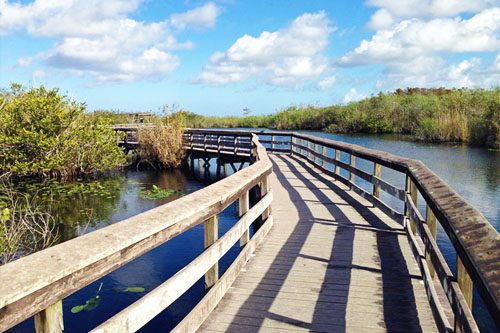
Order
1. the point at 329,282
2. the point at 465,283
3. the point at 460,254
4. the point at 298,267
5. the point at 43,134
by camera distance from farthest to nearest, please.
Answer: the point at 43,134 < the point at 298,267 < the point at 329,282 < the point at 465,283 < the point at 460,254

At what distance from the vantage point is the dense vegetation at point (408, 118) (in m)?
28.7

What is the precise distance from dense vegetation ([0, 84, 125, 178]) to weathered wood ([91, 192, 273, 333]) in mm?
12767

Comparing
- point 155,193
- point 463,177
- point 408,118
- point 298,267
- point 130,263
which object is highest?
point 408,118

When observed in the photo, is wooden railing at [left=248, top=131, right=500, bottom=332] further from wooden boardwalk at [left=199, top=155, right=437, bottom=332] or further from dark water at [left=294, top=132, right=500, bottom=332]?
dark water at [left=294, top=132, right=500, bottom=332]

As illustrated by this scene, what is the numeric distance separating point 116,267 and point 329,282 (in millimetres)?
2903

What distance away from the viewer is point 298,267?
4.89 meters

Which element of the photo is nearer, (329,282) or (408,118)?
(329,282)

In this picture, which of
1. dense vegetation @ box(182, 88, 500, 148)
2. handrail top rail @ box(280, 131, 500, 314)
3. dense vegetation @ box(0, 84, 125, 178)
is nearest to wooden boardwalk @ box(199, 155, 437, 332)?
handrail top rail @ box(280, 131, 500, 314)

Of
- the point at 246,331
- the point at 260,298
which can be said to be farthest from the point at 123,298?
the point at 246,331

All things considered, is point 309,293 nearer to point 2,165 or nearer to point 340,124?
point 2,165

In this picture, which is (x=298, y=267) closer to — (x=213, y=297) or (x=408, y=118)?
(x=213, y=297)

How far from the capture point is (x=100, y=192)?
1642cm

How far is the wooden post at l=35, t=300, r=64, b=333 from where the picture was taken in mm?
1544

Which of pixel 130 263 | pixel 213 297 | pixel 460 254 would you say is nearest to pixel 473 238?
pixel 460 254
